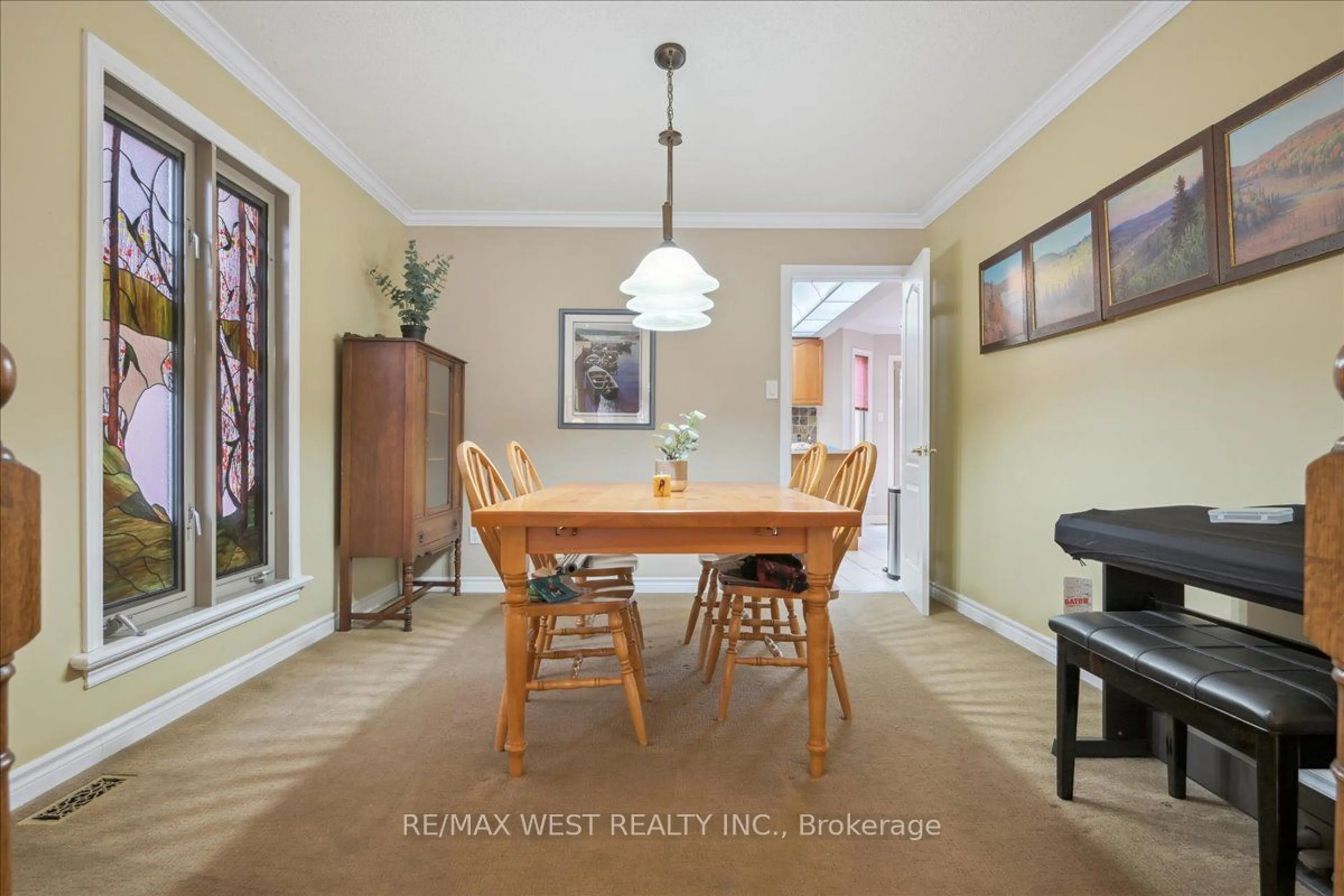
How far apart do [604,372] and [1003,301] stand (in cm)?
234

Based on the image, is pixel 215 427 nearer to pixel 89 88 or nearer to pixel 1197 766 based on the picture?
pixel 89 88

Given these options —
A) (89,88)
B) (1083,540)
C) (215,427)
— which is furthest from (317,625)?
(1083,540)

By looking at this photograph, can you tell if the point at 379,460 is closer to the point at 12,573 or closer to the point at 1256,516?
the point at 12,573

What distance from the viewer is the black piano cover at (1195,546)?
3.60ft

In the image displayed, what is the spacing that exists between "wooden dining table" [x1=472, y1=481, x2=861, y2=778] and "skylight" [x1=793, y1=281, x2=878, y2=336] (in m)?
3.39

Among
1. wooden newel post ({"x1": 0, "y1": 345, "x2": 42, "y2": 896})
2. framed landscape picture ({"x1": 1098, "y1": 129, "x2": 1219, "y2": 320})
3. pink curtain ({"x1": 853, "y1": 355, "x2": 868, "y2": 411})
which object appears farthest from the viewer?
pink curtain ({"x1": 853, "y1": 355, "x2": 868, "y2": 411})

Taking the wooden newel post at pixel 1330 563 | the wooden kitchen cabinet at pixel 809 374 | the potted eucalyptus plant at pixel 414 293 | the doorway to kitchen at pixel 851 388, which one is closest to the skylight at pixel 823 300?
the doorway to kitchen at pixel 851 388

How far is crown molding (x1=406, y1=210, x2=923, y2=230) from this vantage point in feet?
13.1

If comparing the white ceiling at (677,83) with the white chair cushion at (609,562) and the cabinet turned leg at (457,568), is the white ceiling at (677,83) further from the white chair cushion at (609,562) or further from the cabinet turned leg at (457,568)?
the cabinet turned leg at (457,568)

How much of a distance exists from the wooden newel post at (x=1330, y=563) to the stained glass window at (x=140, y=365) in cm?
272

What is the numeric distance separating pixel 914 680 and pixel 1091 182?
2117 mm

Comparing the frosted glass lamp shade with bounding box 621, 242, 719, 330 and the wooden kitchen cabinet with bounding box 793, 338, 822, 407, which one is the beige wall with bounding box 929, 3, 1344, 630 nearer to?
the frosted glass lamp shade with bounding box 621, 242, 719, 330

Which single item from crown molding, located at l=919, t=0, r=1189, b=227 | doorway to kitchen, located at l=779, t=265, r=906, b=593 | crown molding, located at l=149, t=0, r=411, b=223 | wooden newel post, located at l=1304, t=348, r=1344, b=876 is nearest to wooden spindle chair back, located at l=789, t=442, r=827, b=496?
crown molding, located at l=919, t=0, r=1189, b=227

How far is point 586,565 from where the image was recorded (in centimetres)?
244
